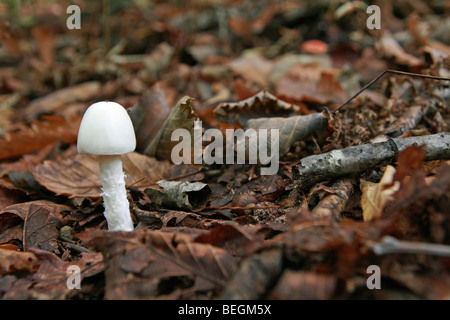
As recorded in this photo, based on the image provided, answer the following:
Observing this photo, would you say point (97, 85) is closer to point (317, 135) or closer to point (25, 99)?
point (25, 99)

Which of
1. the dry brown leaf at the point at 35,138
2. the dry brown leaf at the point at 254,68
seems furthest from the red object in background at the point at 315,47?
the dry brown leaf at the point at 35,138

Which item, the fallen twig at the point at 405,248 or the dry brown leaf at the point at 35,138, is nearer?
the fallen twig at the point at 405,248

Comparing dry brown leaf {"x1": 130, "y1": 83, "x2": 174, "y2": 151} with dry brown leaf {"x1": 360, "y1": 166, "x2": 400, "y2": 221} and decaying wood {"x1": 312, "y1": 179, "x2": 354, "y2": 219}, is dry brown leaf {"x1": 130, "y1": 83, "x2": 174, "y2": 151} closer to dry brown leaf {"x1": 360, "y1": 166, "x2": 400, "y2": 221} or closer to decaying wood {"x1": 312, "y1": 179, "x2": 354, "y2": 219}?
decaying wood {"x1": 312, "y1": 179, "x2": 354, "y2": 219}
